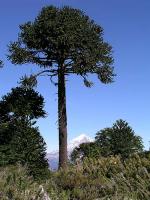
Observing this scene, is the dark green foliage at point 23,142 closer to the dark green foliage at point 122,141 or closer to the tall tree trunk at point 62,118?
the tall tree trunk at point 62,118

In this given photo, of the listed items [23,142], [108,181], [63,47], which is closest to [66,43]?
[63,47]

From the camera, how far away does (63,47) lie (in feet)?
111

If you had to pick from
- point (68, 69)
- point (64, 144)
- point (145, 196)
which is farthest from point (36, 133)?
point (145, 196)

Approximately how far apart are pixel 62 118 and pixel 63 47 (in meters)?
4.72

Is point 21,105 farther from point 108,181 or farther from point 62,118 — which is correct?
point 108,181

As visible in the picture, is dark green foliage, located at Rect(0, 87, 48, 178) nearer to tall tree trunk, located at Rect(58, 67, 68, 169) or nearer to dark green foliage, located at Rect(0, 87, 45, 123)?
dark green foliage, located at Rect(0, 87, 45, 123)

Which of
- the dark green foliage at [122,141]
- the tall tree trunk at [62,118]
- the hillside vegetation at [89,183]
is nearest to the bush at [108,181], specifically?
the hillside vegetation at [89,183]

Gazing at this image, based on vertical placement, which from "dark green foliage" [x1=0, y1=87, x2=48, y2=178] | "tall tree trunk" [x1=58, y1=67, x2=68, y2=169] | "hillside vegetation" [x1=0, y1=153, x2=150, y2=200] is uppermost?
"tall tree trunk" [x1=58, y1=67, x2=68, y2=169]

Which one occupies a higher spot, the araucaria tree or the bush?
the araucaria tree

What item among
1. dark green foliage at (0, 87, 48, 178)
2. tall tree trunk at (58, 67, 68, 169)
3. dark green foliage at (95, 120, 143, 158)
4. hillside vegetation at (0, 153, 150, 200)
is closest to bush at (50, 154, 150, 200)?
hillside vegetation at (0, 153, 150, 200)

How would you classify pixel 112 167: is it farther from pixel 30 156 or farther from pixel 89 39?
pixel 89 39

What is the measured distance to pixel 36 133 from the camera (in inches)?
960

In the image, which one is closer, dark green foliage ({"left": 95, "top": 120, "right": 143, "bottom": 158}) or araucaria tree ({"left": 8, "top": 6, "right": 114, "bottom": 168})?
araucaria tree ({"left": 8, "top": 6, "right": 114, "bottom": 168})

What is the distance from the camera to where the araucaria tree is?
33.1m
